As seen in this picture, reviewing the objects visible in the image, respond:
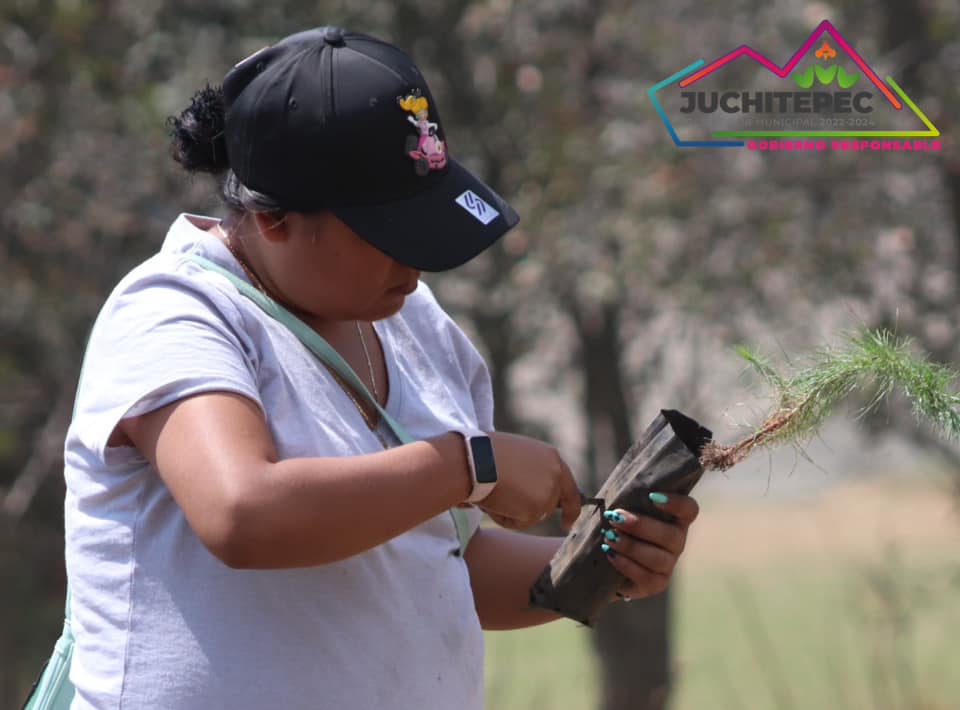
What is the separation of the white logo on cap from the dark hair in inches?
12.0

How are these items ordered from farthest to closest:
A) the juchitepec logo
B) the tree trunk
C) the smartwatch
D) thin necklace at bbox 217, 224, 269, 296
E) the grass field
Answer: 1. the tree trunk
2. the grass field
3. the juchitepec logo
4. thin necklace at bbox 217, 224, 269, 296
5. the smartwatch

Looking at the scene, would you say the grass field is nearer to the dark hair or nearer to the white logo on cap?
the white logo on cap

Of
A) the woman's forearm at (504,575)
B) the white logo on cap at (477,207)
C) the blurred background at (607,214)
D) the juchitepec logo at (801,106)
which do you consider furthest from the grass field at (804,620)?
the white logo on cap at (477,207)

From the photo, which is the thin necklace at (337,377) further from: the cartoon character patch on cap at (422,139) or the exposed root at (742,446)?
the exposed root at (742,446)

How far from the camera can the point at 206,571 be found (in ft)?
5.68

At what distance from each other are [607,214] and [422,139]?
9.15 feet

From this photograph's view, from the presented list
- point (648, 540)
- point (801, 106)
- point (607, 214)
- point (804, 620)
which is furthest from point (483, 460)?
point (804, 620)

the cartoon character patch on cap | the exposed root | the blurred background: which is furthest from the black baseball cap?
the blurred background

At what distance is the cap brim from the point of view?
179 cm

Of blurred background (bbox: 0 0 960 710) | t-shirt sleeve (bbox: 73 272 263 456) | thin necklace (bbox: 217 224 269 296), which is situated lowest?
blurred background (bbox: 0 0 960 710)

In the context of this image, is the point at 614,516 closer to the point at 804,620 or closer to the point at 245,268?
the point at 245,268

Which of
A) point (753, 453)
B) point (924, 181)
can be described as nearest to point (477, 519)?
point (753, 453)

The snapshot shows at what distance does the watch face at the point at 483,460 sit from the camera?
177 cm

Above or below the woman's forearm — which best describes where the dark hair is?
above
